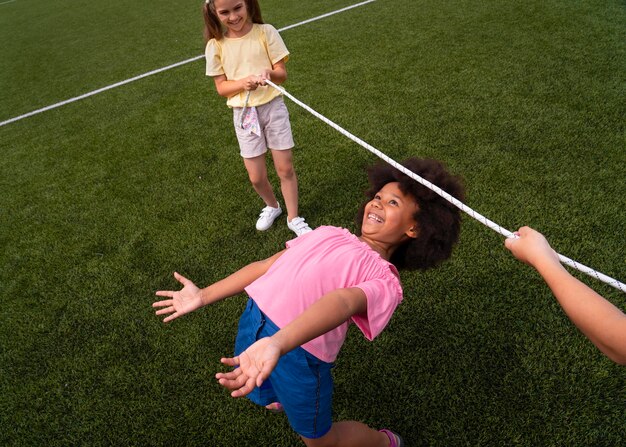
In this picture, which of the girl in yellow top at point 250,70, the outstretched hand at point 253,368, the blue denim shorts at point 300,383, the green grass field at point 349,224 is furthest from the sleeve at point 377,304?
the girl in yellow top at point 250,70

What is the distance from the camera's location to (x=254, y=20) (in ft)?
7.54

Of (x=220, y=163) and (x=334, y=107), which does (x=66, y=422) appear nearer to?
(x=220, y=163)

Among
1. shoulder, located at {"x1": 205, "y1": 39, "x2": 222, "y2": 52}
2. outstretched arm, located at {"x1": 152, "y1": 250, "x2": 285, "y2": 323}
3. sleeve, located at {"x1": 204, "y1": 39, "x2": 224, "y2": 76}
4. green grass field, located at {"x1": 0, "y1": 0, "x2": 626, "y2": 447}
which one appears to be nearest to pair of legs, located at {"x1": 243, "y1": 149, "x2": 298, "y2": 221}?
green grass field, located at {"x1": 0, "y1": 0, "x2": 626, "y2": 447}

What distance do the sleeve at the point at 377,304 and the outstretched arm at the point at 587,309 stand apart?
40 centimetres

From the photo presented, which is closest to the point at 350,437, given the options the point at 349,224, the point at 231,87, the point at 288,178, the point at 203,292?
the point at 203,292

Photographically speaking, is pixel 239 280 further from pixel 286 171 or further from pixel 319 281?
pixel 286 171

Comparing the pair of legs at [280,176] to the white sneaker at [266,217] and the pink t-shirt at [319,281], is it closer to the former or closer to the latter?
the white sneaker at [266,217]

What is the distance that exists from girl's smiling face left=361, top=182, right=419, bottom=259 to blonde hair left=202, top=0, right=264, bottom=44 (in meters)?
1.24

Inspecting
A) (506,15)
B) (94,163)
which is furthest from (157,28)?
(506,15)

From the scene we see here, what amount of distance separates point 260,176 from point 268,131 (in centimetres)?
30

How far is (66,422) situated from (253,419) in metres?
0.87

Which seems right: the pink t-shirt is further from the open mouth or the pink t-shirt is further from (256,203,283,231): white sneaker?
(256,203,283,231): white sneaker

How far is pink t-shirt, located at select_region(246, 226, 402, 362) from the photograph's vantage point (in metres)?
1.35

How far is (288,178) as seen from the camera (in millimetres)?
2652
